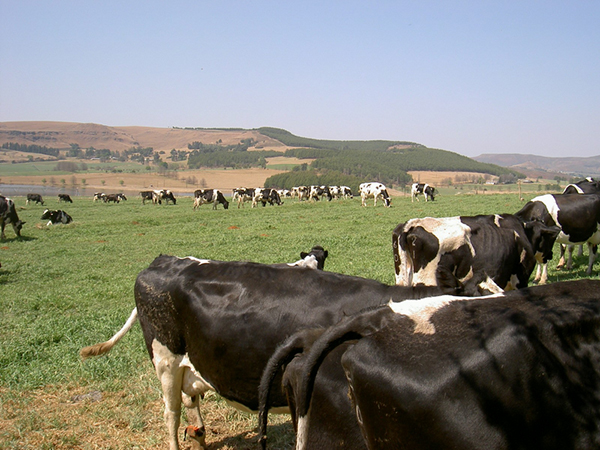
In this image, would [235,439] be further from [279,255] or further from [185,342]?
[279,255]

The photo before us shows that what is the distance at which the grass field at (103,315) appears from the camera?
17.8 feet

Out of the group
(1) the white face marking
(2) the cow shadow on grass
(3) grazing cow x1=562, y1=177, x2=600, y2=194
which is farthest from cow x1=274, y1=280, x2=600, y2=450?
(3) grazing cow x1=562, y1=177, x2=600, y2=194

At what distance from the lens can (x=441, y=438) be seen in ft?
7.70

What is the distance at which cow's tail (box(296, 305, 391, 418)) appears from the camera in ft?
9.27

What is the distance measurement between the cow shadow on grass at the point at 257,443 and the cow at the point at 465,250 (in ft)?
13.8

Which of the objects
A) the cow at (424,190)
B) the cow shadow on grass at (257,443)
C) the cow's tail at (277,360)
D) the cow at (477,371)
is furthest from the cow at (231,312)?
the cow at (424,190)

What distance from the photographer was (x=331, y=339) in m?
2.85

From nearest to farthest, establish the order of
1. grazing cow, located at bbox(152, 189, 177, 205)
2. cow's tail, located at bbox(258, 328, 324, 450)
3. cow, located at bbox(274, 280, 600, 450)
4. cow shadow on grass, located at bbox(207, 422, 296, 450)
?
cow, located at bbox(274, 280, 600, 450) < cow's tail, located at bbox(258, 328, 324, 450) < cow shadow on grass, located at bbox(207, 422, 296, 450) < grazing cow, located at bbox(152, 189, 177, 205)

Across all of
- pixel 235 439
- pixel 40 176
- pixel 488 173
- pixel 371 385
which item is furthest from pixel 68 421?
pixel 488 173

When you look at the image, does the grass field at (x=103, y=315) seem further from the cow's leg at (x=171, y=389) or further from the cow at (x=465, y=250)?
the cow at (x=465, y=250)

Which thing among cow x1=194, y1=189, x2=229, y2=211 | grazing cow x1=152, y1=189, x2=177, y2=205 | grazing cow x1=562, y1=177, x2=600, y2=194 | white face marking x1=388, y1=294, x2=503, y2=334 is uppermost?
grazing cow x1=562, y1=177, x2=600, y2=194

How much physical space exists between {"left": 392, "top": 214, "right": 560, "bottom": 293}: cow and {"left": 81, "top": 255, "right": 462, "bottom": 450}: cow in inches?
188

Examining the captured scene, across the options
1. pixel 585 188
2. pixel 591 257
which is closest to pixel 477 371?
pixel 591 257

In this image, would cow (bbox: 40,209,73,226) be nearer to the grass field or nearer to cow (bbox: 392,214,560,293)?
the grass field
